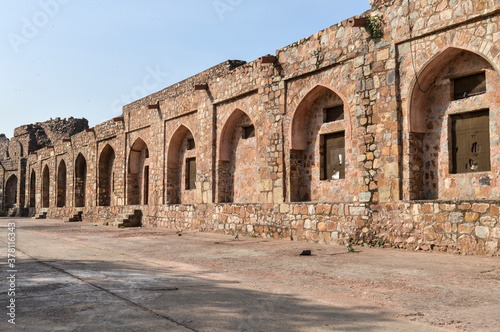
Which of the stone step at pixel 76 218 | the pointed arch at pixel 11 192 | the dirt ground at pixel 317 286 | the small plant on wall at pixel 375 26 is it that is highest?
the small plant on wall at pixel 375 26

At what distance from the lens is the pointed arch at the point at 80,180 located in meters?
24.8

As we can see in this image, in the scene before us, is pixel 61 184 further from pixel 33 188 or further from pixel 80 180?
pixel 33 188

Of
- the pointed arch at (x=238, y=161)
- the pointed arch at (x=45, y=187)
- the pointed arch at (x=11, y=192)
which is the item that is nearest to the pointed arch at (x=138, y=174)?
the pointed arch at (x=238, y=161)

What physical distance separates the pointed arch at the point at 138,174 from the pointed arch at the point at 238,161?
239 inches

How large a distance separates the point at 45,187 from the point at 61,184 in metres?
3.45

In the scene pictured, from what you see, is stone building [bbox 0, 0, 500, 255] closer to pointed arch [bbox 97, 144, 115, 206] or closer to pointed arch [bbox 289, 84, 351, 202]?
pointed arch [bbox 289, 84, 351, 202]

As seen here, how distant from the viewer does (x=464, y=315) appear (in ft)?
11.7

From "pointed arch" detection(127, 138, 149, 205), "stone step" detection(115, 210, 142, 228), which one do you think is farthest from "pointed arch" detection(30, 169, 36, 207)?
"stone step" detection(115, 210, 142, 228)

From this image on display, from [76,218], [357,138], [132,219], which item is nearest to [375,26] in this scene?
[357,138]

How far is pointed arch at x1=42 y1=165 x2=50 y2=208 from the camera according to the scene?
97.7 ft

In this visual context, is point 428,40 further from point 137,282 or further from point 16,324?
point 16,324

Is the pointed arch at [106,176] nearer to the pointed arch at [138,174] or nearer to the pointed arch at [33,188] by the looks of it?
the pointed arch at [138,174]

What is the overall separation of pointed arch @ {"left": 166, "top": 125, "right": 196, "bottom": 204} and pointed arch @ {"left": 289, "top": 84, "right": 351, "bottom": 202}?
18.4ft

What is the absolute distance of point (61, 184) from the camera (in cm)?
2739
